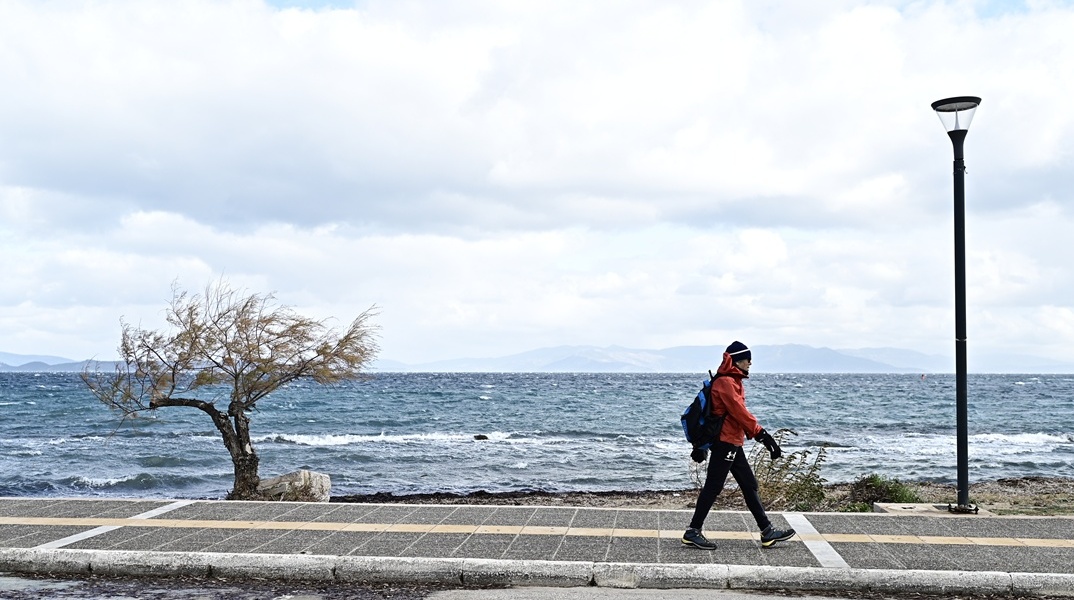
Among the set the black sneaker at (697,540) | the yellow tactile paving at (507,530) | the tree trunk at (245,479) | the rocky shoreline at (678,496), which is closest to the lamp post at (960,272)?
the yellow tactile paving at (507,530)

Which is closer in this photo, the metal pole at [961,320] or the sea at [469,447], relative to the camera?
the metal pole at [961,320]

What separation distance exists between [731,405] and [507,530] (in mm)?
2442

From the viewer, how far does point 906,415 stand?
51.8 m

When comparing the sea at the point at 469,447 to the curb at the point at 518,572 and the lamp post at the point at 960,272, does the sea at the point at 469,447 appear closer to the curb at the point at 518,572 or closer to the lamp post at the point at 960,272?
the lamp post at the point at 960,272

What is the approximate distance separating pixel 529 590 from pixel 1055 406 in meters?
66.1

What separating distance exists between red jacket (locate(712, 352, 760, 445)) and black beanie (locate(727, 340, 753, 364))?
37 mm

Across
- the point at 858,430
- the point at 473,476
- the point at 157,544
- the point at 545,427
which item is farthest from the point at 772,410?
the point at 157,544

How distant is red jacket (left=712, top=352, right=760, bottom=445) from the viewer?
24.2 ft

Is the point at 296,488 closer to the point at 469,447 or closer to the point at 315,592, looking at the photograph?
the point at 315,592

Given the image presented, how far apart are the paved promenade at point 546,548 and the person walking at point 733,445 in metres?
0.16

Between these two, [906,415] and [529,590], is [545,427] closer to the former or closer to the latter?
[906,415]

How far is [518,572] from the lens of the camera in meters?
7.11

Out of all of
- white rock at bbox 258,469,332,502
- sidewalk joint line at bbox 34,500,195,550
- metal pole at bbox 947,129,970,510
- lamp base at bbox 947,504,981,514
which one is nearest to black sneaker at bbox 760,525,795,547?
lamp base at bbox 947,504,981,514

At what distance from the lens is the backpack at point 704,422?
7.52 metres
